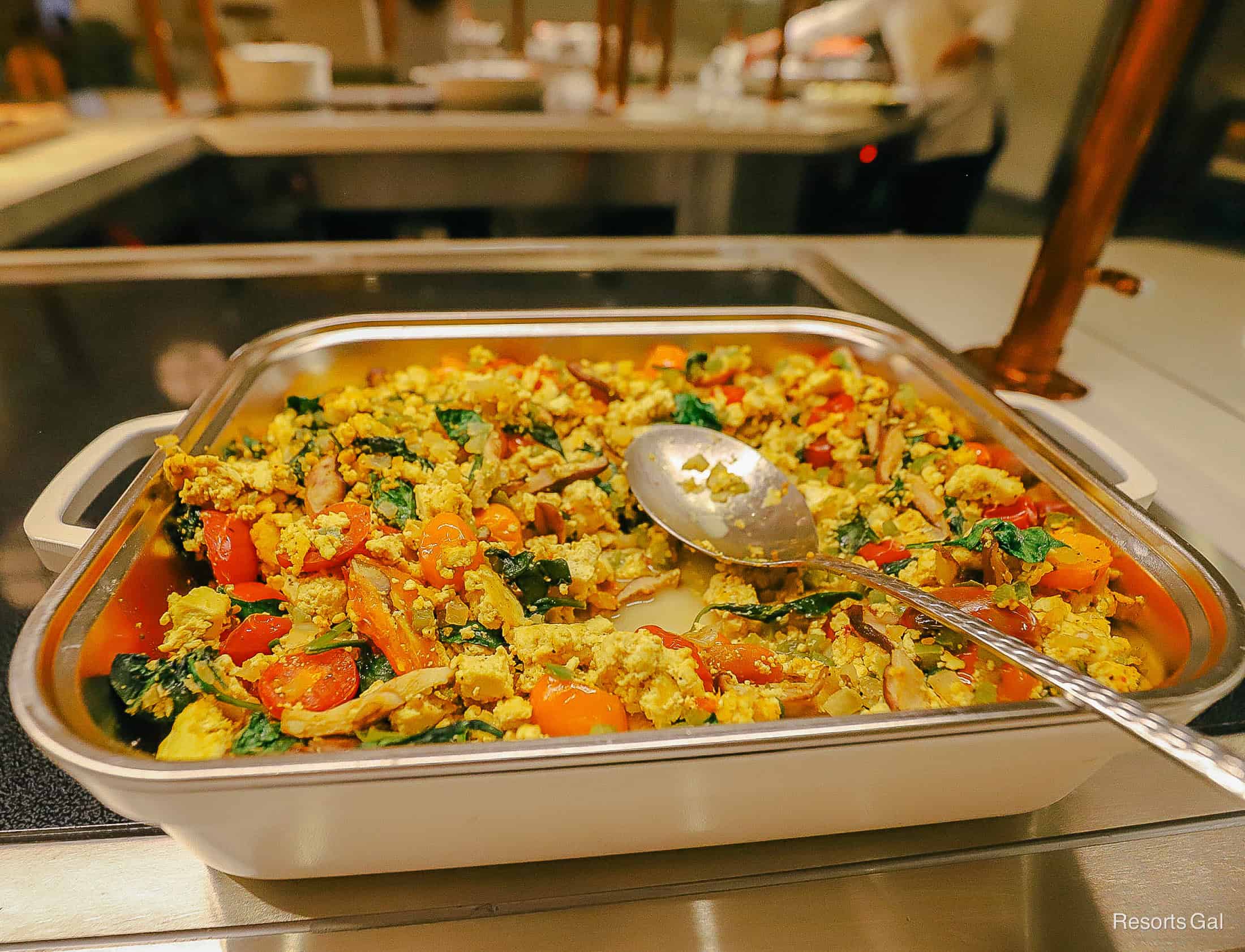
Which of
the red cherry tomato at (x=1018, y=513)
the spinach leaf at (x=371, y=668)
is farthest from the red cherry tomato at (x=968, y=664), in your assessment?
the spinach leaf at (x=371, y=668)

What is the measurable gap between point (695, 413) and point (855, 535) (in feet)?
1.24

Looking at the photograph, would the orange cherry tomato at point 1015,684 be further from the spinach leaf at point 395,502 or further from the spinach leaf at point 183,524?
the spinach leaf at point 183,524

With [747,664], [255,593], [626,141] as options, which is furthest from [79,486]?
[626,141]

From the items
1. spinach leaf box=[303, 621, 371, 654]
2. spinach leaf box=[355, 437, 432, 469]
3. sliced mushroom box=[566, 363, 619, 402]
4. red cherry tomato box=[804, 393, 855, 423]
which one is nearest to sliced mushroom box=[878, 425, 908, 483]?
red cherry tomato box=[804, 393, 855, 423]

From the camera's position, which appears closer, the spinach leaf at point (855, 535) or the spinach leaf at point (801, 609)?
the spinach leaf at point (801, 609)

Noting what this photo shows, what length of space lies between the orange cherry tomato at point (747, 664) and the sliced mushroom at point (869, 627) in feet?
0.42

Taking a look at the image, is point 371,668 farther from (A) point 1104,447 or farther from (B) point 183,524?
(A) point 1104,447

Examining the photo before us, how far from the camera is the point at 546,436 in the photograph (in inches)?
52.2

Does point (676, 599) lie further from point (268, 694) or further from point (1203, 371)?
point (1203, 371)

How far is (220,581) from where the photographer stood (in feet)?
3.23

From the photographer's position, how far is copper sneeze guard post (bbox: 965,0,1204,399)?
1233 mm

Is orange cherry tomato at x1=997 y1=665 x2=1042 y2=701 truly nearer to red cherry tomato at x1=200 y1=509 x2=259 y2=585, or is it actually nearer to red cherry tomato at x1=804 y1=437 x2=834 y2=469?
red cherry tomato at x1=804 y1=437 x2=834 y2=469

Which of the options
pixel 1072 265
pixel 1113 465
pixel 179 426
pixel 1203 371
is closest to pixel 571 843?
pixel 179 426

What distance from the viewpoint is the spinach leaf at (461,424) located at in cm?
124
